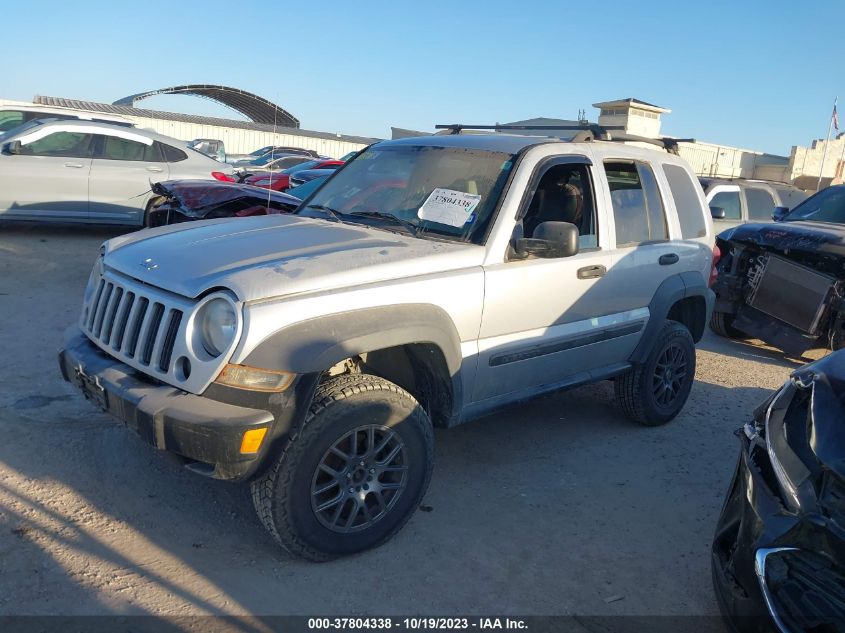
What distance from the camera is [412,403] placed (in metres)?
3.42

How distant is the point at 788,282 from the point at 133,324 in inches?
252

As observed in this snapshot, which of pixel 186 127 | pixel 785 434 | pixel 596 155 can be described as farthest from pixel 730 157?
pixel 785 434

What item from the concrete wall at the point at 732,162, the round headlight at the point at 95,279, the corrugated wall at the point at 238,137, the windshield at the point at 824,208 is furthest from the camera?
the corrugated wall at the point at 238,137

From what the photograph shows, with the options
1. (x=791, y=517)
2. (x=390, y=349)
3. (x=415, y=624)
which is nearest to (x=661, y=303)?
(x=390, y=349)

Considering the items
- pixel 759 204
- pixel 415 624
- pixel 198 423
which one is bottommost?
pixel 415 624

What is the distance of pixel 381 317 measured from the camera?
3.26 meters

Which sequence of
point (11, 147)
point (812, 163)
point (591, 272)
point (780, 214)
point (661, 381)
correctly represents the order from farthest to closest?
point (812, 163), point (11, 147), point (780, 214), point (661, 381), point (591, 272)

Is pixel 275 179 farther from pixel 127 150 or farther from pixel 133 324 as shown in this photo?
pixel 133 324

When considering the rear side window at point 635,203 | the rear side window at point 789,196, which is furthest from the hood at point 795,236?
the rear side window at point 789,196

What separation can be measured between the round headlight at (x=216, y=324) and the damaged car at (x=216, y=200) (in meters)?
4.82

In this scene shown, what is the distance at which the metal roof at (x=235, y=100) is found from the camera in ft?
134

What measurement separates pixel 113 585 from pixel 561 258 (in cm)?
278

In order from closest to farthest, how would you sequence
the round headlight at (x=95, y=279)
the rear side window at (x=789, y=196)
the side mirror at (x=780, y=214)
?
the round headlight at (x=95, y=279) → the side mirror at (x=780, y=214) → the rear side window at (x=789, y=196)

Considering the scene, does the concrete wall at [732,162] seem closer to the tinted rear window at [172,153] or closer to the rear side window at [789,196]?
the rear side window at [789,196]
